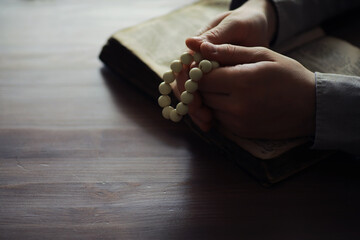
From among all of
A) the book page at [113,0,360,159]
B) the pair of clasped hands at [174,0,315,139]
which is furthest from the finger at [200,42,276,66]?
the book page at [113,0,360,159]

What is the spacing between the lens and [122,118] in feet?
2.12

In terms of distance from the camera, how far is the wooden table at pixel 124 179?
18.8 inches

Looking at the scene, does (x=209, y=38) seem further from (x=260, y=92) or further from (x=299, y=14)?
(x=299, y=14)

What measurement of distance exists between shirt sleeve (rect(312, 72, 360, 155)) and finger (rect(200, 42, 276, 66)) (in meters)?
0.08

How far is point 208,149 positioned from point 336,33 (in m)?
0.43

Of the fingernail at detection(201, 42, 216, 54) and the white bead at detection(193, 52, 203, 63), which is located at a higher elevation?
the fingernail at detection(201, 42, 216, 54)

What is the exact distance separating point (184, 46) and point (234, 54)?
18 cm

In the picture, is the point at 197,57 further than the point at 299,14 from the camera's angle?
No

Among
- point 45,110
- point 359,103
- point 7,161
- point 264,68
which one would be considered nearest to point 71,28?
Result: point 45,110

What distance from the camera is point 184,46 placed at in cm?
70

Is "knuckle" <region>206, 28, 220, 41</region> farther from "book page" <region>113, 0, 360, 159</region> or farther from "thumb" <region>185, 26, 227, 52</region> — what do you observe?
"book page" <region>113, 0, 360, 159</region>

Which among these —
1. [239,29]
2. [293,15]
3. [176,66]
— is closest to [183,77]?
[176,66]

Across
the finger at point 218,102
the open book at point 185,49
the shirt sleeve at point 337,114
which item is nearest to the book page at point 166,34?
the open book at point 185,49

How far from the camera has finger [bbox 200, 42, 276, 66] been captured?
53cm
